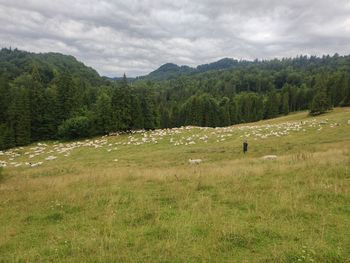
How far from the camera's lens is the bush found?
53188 mm

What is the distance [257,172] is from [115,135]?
4051 centimetres

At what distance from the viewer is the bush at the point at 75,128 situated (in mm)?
53188

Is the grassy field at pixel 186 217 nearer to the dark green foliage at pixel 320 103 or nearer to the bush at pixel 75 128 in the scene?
the bush at pixel 75 128

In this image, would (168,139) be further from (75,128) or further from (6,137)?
(6,137)

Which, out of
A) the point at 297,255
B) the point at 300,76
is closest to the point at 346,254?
the point at 297,255

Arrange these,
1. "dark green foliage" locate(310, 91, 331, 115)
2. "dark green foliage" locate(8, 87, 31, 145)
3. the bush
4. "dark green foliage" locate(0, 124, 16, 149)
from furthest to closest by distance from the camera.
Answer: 1. "dark green foliage" locate(310, 91, 331, 115)
2. the bush
3. "dark green foliage" locate(8, 87, 31, 145)
4. "dark green foliage" locate(0, 124, 16, 149)

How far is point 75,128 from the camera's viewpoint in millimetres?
53312

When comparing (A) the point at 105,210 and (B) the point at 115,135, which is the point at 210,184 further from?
(B) the point at 115,135

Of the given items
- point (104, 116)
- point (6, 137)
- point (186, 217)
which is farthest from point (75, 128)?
point (186, 217)

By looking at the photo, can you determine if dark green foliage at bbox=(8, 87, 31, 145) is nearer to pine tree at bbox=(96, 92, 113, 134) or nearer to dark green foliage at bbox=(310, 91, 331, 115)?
pine tree at bbox=(96, 92, 113, 134)

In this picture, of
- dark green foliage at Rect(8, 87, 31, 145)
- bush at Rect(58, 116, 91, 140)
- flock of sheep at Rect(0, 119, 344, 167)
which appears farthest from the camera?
bush at Rect(58, 116, 91, 140)

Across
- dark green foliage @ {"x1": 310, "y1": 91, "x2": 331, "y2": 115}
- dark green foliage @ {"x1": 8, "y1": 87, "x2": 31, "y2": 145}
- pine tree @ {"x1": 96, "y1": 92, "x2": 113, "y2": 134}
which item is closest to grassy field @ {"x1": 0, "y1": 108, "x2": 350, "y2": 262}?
pine tree @ {"x1": 96, "y1": 92, "x2": 113, "y2": 134}

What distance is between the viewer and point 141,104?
60062mm

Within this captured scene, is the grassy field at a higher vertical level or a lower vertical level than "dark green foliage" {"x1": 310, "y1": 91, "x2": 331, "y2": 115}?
lower
